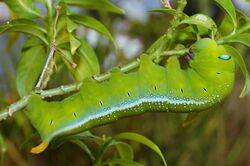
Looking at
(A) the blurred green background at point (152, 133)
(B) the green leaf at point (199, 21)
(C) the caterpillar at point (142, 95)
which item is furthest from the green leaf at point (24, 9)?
(A) the blurred green background at point (152, 133)

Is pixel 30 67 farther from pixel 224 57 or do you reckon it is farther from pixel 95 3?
pixel 224 57

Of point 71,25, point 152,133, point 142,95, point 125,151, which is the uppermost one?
point 71,25

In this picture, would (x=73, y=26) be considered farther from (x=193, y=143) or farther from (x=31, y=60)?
(x=193, y=143)

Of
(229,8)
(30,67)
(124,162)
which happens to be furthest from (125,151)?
(229,8)

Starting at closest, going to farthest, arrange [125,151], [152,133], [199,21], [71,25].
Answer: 1. [199,21]
2. [71,25]
3. [125,151]
4. [152,133]

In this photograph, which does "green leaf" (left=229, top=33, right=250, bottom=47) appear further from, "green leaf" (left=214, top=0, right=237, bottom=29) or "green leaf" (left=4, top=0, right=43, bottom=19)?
"green leaf" (left=4, top=0, right=43, bottom=19)

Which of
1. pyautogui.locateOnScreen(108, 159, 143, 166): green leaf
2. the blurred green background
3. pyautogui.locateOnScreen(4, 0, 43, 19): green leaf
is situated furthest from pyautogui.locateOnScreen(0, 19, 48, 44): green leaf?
the blurred green background

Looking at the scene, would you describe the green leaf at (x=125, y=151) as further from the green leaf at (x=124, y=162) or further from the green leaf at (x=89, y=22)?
the green leaf at (x=89, y=22)
